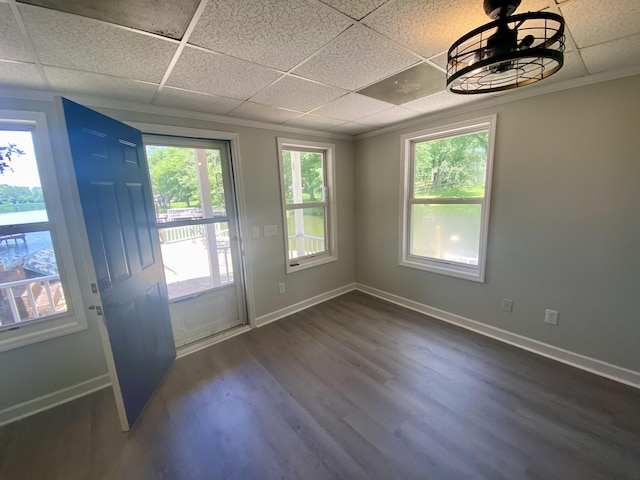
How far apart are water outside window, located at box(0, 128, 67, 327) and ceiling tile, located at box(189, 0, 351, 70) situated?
156cm

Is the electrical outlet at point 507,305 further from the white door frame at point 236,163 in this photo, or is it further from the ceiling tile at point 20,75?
the ceiling tile at point 20,75

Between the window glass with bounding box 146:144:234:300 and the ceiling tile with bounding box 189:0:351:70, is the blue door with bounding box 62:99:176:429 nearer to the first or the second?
the window glass with bounding box 146:144:234:300

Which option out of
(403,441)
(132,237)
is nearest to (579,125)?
(403,441)

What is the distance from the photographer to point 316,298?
3.53 m

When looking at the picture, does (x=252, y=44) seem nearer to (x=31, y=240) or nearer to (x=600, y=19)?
(x=600, y=19)

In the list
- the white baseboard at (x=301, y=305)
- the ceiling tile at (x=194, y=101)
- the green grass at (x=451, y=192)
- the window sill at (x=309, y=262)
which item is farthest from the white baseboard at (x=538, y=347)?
the ceiling tile at (x=194, y=101)

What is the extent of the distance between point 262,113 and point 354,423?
8.83ft

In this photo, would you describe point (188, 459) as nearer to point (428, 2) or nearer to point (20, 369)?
point (20, 369)

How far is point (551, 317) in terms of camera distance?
86.2 inches

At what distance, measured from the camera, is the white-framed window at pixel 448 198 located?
8.26ft

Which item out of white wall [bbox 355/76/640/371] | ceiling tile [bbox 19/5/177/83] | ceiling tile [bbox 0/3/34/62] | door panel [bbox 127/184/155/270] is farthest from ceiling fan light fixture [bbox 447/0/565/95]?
door panel [bbox 127/184/155/270]

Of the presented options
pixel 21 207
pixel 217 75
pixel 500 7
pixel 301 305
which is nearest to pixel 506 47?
pixel 500 7

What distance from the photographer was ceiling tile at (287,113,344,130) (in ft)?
8.65

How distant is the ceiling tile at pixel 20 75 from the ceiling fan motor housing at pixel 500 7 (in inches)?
90.6
